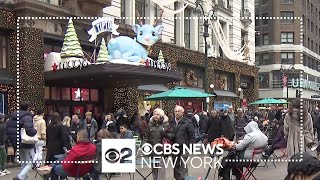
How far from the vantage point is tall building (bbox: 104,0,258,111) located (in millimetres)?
27717

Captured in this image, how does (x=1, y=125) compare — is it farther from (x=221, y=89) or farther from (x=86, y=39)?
(x=221, y=89)

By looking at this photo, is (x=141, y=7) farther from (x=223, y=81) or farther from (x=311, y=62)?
(x=311, y=62)

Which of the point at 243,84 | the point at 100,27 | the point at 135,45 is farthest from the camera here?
the point at 243,84

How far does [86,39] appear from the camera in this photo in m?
21.8

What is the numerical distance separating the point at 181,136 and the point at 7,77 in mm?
9961

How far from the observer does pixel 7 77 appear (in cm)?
1822

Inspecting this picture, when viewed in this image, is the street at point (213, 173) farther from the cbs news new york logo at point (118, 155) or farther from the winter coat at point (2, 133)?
the cbs news new york logo at point (118, 155)

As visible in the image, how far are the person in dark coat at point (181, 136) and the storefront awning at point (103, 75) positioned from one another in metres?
7.31

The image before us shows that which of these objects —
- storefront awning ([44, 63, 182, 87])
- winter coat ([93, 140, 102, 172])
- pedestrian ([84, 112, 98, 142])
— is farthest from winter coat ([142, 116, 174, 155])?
storefront awning ([44, 63, 182, 87])

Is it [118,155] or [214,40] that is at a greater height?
[214,40]

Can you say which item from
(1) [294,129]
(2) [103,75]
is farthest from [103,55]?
(1) [294,129]

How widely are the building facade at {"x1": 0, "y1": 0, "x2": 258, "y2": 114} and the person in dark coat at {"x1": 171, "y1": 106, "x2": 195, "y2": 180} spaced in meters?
9.24

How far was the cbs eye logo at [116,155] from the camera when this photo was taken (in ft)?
33.3

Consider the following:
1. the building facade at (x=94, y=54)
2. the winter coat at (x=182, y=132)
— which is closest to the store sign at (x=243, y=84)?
the building facade at (x=94, y=54)
